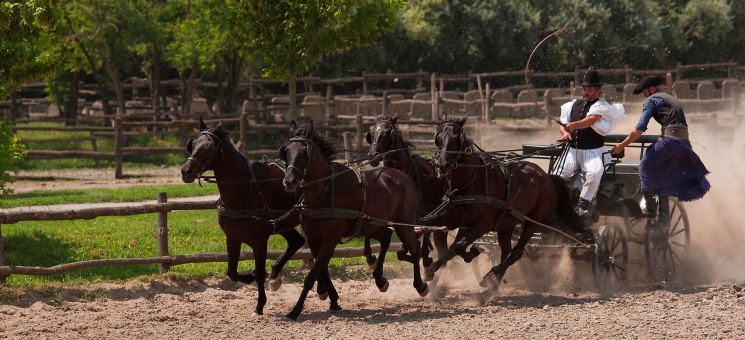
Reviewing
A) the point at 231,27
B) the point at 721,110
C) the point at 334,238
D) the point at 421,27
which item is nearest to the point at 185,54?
the point at 421,27

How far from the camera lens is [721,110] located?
30812mm

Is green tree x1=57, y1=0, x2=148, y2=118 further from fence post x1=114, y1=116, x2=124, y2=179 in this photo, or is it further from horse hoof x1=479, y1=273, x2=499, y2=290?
horse hoof x1=479, y1=273, x2=499, y2=290

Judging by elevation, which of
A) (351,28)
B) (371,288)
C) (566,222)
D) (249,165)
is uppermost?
(351,28)

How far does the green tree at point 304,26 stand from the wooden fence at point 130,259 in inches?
174

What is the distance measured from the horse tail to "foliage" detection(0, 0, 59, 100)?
603 cm

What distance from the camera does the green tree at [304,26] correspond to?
16.0 m

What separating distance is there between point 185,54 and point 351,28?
556 inches

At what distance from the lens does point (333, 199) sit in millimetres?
9945

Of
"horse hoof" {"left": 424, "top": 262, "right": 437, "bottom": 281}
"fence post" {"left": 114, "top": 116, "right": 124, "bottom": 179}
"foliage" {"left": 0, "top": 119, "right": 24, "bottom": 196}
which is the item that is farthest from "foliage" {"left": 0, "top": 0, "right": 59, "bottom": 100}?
"fence post" {"left": 114, "top": 116, "right": 124, "bottom": 179}

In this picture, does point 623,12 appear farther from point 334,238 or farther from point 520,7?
point 334,238

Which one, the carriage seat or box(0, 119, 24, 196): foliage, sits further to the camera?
box(0, 119, 24, 196): foliage

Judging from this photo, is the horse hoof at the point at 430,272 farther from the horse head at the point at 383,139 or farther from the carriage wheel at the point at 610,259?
the carriage wheel at the point at 610,259

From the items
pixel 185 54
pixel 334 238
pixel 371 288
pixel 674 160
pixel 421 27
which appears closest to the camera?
pixel 334 238

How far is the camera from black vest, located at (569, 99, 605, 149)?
1155 centimetres
